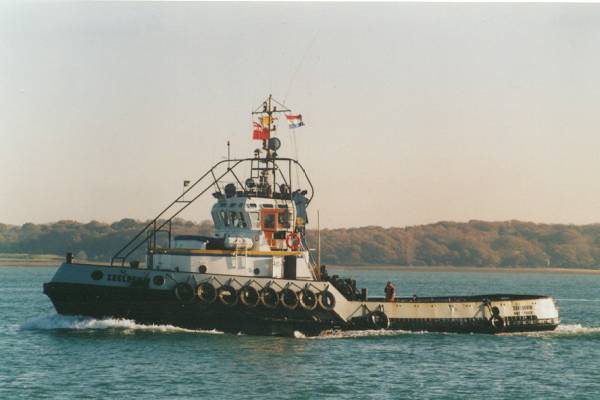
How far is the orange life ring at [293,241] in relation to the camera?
3081 centimetres

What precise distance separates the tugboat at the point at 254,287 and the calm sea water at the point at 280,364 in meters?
0.54

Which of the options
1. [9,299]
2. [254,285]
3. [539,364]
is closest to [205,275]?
[254,285]

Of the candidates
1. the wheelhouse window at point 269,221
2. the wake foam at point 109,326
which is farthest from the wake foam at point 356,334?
the wheelhouse window at point 269,221

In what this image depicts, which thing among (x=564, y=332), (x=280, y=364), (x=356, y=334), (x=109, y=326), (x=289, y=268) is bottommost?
(x=280, y=364)

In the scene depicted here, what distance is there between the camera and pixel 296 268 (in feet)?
98.9

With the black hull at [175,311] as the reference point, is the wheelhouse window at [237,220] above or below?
above

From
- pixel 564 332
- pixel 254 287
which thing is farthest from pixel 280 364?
pixel 564 332

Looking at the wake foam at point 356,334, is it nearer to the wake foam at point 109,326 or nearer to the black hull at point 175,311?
the black hull at point 175,311

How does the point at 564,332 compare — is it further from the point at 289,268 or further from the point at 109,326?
the point at 109,326

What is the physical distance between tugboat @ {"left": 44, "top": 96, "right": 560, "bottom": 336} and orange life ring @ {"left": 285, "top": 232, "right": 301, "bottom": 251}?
4 cm

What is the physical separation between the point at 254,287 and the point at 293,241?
2908mm

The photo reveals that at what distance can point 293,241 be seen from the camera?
101ft

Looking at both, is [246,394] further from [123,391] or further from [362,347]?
[362,347]

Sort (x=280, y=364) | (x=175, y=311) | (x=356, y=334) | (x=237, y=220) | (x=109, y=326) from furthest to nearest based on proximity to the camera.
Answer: (x=237, y=220)
(x=356, y=334)
(x=109, y=326)
(x=175, y=311)
(x=280, y=364)
